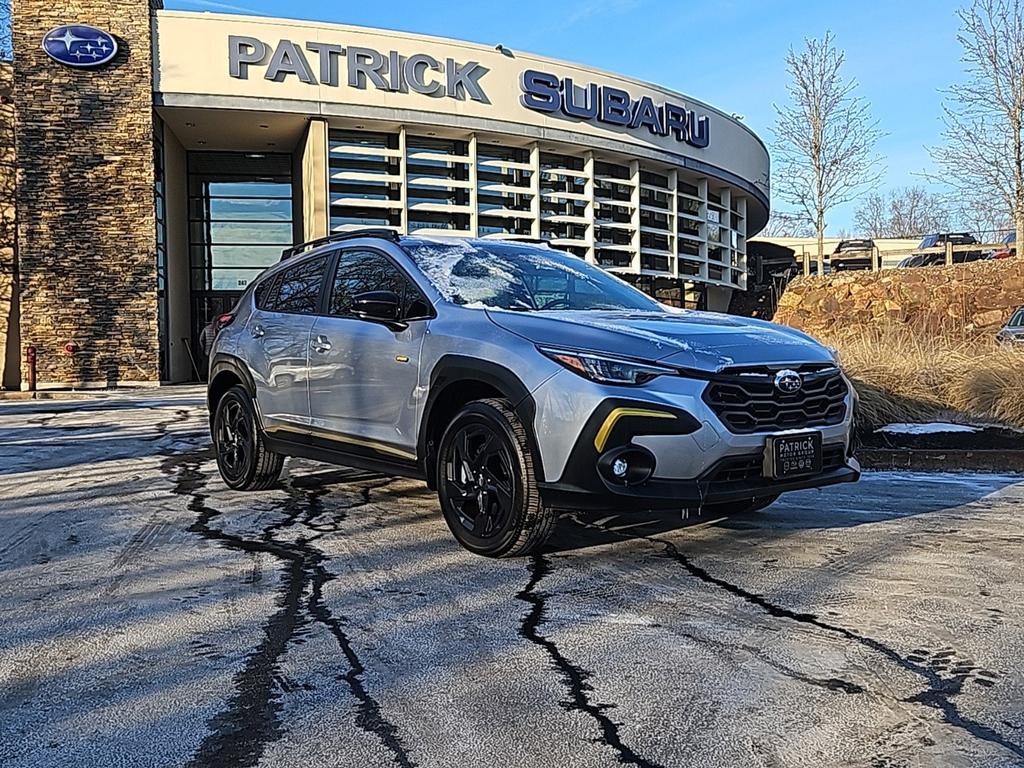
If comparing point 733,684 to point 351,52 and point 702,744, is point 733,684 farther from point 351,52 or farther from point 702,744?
point 351,52

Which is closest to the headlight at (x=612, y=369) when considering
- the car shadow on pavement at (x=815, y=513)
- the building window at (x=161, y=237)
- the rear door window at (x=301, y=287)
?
the car shadow on pavement at (x=815, y=513)

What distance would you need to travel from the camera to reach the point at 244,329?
7.23 meters

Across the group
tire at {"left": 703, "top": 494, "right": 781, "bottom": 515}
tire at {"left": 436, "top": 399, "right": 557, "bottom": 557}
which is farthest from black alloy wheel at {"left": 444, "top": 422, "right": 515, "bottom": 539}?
tire at {"left": 703, "top": 494, "right": 781, "bottom": 515}

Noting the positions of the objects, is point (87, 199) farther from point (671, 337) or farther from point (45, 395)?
point (671, 337)

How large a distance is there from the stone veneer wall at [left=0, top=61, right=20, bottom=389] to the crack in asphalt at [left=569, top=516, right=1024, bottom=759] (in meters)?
21.1

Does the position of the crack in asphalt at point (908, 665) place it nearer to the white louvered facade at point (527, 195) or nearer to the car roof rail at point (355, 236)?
the car roof rail at point (355, 236)

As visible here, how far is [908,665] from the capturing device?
3.35m

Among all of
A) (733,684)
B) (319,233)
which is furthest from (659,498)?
(319,233)

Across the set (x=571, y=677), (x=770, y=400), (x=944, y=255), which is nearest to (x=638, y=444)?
(x=770, y=400)

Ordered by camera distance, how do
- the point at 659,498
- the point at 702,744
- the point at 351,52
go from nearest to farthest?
the point at 702,744
the point at 659,498
the point at 351,52

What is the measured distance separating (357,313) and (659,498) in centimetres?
241

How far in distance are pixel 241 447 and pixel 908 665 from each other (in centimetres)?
512

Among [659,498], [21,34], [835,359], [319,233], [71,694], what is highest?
[21,34]

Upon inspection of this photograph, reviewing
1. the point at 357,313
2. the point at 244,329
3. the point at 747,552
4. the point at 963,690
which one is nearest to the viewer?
the point at 963,690
